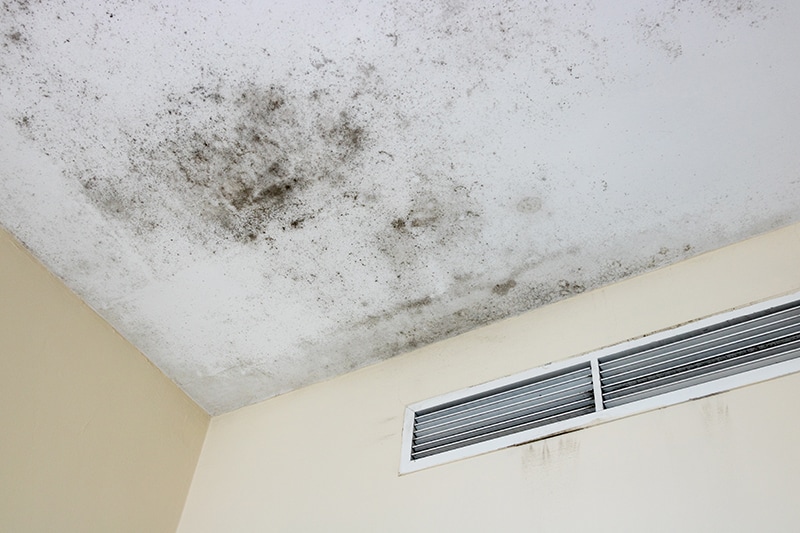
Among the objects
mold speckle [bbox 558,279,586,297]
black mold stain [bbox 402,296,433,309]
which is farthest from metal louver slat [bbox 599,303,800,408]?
black mold stain [bbox 402,296,433,309]

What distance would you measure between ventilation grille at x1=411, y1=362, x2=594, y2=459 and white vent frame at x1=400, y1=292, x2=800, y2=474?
25 millimetres

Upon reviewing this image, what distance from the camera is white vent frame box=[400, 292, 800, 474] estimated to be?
7.20ft

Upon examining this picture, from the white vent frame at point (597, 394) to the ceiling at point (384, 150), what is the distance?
29 centimetres

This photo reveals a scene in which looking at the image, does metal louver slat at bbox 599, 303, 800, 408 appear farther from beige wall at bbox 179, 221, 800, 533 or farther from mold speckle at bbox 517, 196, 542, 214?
mold speckle at bbox 517, 196, 542, 214

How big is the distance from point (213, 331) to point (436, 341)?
2.93ft

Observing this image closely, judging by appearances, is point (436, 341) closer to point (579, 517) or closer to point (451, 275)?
point (451, 275)

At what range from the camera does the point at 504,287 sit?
2791mm

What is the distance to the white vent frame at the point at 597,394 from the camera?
2.20m

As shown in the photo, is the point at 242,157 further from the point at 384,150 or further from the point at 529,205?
the point at 529,205

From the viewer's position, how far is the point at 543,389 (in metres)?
2.60

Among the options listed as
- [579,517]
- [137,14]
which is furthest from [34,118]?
[579,517]

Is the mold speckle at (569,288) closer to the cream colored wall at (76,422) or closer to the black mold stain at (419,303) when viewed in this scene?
the black mold stain at (419,303)

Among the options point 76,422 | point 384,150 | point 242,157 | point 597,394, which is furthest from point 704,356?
point 76,422

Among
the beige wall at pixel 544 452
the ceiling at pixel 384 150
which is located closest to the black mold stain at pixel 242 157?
the ceiling at pixel 384 150
